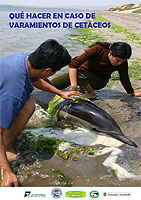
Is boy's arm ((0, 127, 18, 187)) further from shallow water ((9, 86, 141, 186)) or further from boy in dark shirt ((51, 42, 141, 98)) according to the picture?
boy in dark shirt ((51, 42, 141, 98))

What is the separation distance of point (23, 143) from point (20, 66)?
160cm

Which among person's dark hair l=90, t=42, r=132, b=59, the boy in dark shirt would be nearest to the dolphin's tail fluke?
the boy in dark shirt

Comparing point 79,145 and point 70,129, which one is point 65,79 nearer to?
point 70,129

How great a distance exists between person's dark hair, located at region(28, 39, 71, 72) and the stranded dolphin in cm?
174

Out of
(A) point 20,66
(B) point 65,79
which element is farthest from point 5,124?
(B) point 65,79

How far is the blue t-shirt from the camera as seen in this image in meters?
2.48

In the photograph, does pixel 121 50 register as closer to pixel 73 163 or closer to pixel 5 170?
pixel 73 163

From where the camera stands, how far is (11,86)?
251 centimetres

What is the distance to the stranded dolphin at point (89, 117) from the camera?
154 inches
